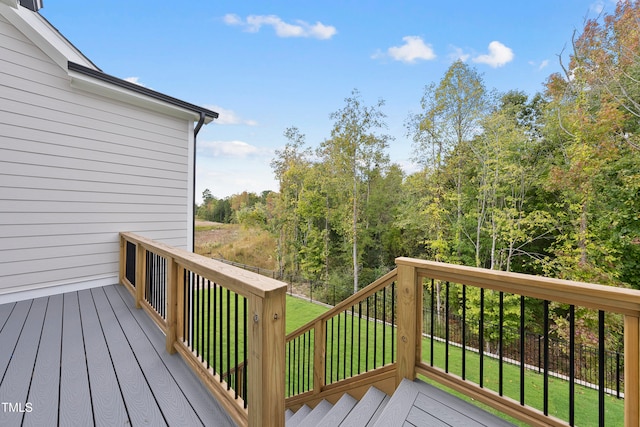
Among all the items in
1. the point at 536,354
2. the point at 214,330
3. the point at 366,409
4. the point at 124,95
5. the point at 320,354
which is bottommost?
the point at 536,354

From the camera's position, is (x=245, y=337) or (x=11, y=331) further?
(x=11, y=331)

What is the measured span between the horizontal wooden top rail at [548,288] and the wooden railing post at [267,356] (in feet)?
3.62

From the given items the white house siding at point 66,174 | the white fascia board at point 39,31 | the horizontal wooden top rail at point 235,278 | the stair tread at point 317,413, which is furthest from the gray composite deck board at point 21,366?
the white fascia board at point 39,31

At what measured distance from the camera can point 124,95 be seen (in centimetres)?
394

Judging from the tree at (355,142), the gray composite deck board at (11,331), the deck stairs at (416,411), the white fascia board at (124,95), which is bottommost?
the deck stairs at (416,411)

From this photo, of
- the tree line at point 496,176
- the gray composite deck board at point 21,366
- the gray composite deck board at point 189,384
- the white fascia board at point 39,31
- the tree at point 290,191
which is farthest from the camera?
the tree at point 290,191

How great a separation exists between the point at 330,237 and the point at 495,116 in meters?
9.79

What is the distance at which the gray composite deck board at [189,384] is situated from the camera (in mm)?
1485

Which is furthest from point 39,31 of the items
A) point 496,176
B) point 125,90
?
point 496,176

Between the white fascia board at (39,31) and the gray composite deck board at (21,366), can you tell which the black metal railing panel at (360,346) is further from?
the white fascia board at (39,31)

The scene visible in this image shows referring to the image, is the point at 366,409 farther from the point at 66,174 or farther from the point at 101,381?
the point at 66,174

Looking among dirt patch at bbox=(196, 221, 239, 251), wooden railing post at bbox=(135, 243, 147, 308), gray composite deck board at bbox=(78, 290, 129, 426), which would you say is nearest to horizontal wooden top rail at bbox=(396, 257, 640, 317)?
gray composite deck board at bbox=(78, 290, 129, 426)

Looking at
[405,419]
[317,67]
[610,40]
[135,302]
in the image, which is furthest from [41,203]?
[610,40]

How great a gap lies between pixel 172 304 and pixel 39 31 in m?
3.97
